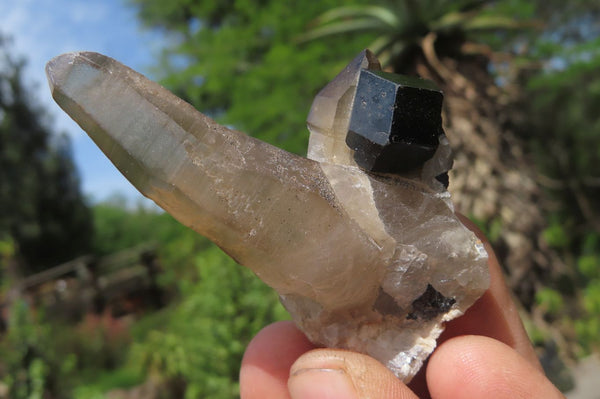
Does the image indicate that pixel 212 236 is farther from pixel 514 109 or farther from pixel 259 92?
pixel 259 92

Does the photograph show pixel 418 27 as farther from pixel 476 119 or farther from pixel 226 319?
pixel 226 319

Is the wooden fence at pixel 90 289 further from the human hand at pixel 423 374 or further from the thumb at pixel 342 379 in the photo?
the thumb at pixel 342 379

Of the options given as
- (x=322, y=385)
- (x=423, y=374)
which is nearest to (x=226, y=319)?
(x=423, y=374)

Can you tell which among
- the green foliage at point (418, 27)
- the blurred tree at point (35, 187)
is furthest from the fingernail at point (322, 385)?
the blurred tree at point (35, 187)

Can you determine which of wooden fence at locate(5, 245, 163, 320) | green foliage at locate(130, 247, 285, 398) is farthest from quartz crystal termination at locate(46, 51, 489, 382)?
wooden fence at locate(5, 245, 163, 320)

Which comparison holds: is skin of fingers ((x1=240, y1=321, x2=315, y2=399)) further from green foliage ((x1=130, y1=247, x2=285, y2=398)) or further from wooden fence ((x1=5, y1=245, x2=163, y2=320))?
wooden fence ((x1=5, y1=245, x2=163, y2=320))
